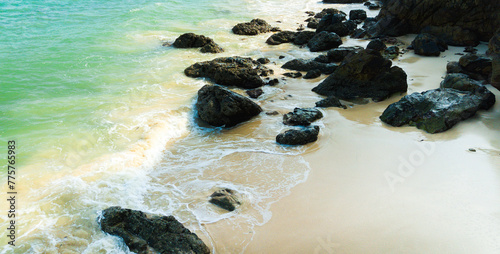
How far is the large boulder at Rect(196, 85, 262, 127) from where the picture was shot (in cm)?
975

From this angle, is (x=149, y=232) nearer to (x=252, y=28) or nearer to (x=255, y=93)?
(x=255, y=93)

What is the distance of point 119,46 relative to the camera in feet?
58.6

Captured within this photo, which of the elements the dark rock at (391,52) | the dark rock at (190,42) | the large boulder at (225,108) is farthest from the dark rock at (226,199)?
the dark rock at (190,42)

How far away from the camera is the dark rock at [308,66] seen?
1373 centimetres

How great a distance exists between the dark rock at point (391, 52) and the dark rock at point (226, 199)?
10.6 m

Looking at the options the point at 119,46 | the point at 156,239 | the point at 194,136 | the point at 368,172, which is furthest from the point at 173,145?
the point at 119,46

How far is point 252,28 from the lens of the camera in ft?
68.9

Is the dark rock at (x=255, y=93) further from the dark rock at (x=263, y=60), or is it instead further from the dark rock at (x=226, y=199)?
the dark rock at (x=226, y=199)

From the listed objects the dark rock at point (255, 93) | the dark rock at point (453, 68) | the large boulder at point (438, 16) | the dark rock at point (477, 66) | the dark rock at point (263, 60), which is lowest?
the dark rock at point (255, 93)

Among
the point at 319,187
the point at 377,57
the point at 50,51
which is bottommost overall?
the point at 50,51

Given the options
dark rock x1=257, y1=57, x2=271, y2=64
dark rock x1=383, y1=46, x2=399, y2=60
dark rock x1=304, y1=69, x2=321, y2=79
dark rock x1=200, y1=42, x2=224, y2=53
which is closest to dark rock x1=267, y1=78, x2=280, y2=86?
dark rock x1=304, y1=69, x2=321, y2=79

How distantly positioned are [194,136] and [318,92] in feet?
14.8

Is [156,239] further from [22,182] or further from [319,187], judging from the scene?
[22,182]

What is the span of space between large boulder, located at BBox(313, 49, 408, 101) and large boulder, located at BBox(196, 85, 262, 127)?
9.35ft
